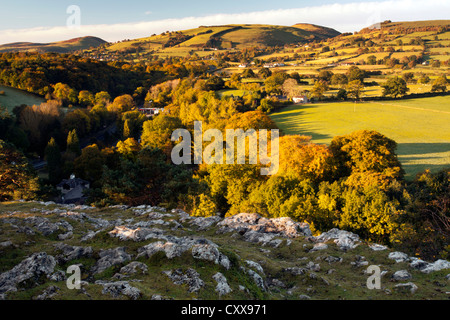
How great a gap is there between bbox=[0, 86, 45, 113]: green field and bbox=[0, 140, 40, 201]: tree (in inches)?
2538

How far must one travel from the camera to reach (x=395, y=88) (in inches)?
3903

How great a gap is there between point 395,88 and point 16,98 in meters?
125

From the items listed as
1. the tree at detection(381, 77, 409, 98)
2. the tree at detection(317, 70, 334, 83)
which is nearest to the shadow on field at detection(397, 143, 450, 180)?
the tree at detection(381, 77, 409, 98)

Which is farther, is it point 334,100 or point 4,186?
point 334,100

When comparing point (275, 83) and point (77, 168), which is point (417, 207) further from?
point (275, 83)

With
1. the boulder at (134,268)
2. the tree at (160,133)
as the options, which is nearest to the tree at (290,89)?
the tree at (160,133)

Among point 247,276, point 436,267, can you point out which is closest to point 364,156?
point 436,267

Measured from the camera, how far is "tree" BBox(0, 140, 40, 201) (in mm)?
28469

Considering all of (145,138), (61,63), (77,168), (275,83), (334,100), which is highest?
(61,63)

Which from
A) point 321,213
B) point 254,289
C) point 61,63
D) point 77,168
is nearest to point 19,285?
point 254,289

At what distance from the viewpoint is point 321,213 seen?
1059 inches

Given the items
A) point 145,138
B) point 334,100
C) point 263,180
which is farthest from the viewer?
point 334,100

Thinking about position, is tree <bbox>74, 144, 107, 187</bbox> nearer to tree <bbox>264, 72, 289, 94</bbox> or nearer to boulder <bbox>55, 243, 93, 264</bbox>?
boulder <bbox>55, 243, 93, 264</bbox>
